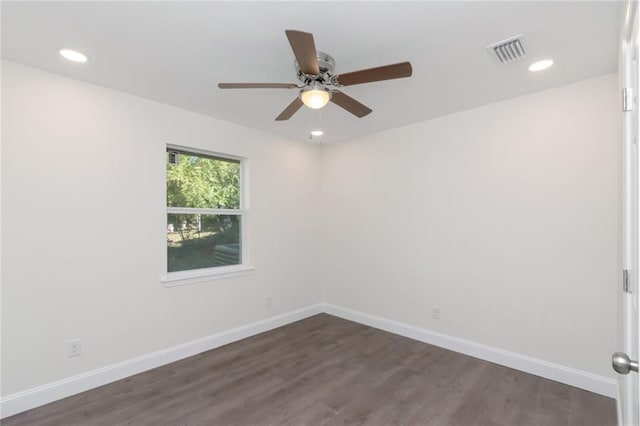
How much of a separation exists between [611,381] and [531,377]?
540 millimetres

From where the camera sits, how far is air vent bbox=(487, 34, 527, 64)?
6.57 ft

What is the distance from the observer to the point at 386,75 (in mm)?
1858

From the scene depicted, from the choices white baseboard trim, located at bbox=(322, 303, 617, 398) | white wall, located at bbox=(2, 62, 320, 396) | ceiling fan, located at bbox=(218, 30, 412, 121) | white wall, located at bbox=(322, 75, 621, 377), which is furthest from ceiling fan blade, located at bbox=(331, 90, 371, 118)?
white baseboard trim, located at bbox=(322, 303, 617, 398)

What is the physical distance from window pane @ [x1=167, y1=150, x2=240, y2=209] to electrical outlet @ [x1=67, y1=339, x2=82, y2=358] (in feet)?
4.58

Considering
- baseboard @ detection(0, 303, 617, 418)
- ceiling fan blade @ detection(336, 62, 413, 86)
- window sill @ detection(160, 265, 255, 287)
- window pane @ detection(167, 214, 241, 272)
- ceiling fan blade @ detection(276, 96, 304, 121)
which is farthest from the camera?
window pane @ detection(167, 214, 241, 272)

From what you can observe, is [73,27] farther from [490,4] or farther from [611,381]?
[611,381]

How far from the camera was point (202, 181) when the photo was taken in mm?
3533

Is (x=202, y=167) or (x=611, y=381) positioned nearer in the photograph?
(x=611, y=381)

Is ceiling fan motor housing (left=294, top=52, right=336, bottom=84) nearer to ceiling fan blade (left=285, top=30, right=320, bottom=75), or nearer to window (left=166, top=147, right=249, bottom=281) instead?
ceiling fan blade (left=285, top=30, right=320, bottom=75)

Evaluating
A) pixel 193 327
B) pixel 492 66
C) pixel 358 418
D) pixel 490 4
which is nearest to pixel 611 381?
pixel 358 418

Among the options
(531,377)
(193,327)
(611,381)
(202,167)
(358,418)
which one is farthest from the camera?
(202,167)

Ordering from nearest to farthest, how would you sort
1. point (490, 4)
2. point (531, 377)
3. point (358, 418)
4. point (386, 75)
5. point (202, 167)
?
point (490, 4), point (386, 75), point (358, 418), point (531, 377), point (202, 167)

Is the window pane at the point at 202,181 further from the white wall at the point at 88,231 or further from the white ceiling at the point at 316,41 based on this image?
the white ceiling at the point at 316,41

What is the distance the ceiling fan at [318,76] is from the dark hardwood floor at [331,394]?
7.39ft
